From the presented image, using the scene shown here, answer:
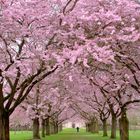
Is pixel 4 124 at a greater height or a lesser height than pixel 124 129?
greater

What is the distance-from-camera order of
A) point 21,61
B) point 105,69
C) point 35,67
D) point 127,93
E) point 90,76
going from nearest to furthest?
point 21,61 < point 35,67 < point 105,69 < point 90,76 < point 127,93

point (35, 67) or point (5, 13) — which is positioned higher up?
point (5, 13)

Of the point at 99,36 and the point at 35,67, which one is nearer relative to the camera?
the point at 99,36

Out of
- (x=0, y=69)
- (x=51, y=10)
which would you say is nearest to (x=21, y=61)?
(x=0, y=69)

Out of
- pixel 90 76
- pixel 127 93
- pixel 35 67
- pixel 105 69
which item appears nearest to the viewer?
pixel 35 67

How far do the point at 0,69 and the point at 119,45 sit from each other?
4389 mm

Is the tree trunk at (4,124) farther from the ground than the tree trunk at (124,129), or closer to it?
→ farther from the ground

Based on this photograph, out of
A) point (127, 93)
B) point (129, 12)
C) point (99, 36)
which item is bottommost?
point (127, 93)

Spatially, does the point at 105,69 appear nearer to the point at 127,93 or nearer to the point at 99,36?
the point at 99,36

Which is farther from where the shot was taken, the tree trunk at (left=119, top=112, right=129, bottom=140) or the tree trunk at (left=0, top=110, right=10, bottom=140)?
the tree trunk at (left=119, top=112, right=129, bottom=140)

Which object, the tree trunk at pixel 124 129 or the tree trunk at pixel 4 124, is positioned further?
the tree trunk at pixel 124 129

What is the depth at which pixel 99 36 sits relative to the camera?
13.0 m

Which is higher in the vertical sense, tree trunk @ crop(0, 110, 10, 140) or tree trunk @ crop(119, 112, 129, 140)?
tree trunk @ crop(0, 110, 10, 140)

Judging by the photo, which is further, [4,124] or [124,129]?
[124,129]
